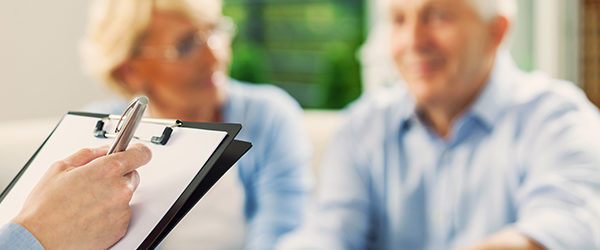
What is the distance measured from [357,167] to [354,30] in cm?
385

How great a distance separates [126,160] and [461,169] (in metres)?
0.97

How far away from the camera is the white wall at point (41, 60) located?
3.07 m

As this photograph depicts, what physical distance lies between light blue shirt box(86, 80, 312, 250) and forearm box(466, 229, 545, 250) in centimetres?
65

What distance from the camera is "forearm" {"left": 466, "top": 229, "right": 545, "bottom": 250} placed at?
3.18 ft

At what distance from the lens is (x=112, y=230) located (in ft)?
1.44

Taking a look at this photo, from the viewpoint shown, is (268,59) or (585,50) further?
(268,59)

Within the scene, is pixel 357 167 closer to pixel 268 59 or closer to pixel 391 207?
pixel 391 207

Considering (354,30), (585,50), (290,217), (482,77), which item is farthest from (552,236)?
(354,30)

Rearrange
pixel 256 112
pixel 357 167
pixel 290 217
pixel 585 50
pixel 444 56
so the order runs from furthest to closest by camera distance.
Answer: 1. pixel 585 50
2. pixel 256 112
3. pixel 290 217
4. pixel 357 167
5. pixel 444 56

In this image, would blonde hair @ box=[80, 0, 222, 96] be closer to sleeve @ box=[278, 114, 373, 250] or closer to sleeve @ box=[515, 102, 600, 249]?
sleeve @ box=[278, 114, 373, 250]

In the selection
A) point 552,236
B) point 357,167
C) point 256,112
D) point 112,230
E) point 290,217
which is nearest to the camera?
point 112,230

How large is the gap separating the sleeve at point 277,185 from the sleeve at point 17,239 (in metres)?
1.09

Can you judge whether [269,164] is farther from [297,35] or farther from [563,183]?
[297,35]

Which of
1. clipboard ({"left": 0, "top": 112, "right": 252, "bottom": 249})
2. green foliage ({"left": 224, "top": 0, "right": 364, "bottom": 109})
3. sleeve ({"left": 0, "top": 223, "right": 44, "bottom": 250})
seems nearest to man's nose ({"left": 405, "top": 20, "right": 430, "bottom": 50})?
clipboard ({"left": 0, "top": 112, "right": 252, "bottom": 249})
